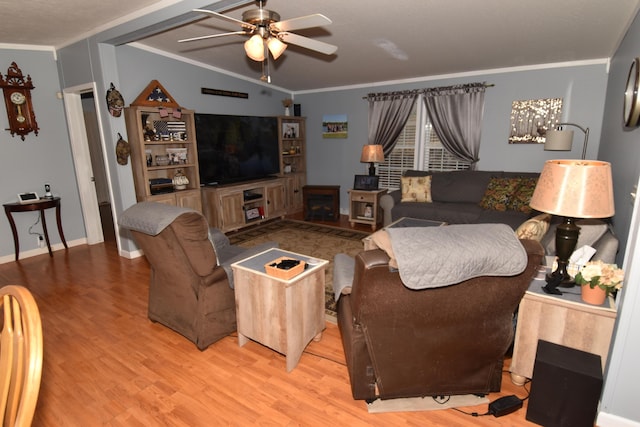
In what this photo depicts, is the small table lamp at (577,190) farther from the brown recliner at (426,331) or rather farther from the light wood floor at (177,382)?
the light wood floor at (177,382)

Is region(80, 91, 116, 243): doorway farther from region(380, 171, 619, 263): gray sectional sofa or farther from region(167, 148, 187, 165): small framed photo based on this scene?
region(380, 171, 619, 263): gray sectional sofa

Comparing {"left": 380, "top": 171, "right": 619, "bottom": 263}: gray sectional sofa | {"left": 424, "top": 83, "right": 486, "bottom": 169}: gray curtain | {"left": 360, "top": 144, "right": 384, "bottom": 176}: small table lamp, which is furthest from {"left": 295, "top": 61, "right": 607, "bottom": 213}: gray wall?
{"left": 360, "top": 144, "right": 384, "bottom": 176}: small table lamp

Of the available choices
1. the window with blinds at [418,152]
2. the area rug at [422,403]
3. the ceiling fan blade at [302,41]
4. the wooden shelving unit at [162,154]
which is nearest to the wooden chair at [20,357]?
the area rug at [422,403]

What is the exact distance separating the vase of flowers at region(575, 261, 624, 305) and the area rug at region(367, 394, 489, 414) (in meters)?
0.81

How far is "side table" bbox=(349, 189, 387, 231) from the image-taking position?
17.4 feet

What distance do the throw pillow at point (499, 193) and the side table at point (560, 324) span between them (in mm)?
2565

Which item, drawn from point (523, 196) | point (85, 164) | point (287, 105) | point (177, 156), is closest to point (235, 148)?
point (177, 156)

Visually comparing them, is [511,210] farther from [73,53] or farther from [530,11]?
[73,53]

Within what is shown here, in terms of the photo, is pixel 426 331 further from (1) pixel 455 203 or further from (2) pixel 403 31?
(1) pixel 455 203

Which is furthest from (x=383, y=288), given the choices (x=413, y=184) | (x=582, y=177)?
(x=413, y=184)

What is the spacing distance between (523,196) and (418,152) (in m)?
1.83

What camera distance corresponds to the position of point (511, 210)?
4238 mm

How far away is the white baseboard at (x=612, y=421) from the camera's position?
1.69m

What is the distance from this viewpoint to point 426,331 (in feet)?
5.47
